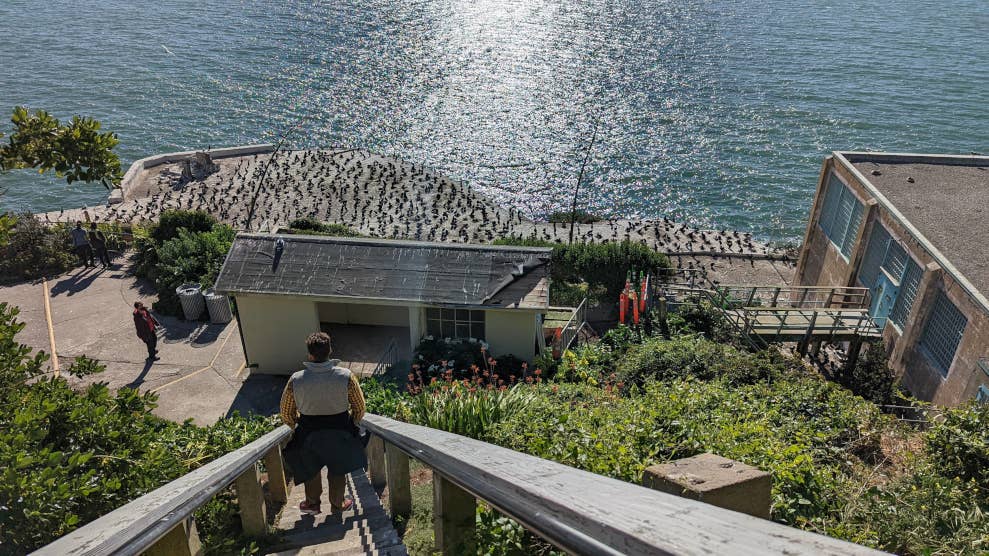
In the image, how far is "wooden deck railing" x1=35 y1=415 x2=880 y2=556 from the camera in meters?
1.82

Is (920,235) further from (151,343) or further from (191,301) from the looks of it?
(151,343)

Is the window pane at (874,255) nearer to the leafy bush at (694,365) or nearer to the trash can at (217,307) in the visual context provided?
the leafy bush at (694,365)

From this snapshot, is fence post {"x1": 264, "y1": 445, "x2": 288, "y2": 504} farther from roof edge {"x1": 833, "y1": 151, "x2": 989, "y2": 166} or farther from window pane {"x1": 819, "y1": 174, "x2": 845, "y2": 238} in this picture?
roof edge {"x1": 833, "y1": 151, "x2": 989, "y2": 166}

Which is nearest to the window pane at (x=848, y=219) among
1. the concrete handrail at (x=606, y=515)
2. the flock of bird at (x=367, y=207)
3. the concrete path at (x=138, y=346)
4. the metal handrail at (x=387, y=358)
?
the flock of bird at (x=367, y=207)

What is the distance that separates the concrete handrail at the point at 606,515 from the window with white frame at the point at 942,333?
59.1 feet

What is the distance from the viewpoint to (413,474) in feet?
32.0

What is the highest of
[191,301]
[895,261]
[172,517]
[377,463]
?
[172,517]

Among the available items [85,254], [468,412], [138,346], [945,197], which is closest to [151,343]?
[138,346]

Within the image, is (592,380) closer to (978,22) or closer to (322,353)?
(322,353)

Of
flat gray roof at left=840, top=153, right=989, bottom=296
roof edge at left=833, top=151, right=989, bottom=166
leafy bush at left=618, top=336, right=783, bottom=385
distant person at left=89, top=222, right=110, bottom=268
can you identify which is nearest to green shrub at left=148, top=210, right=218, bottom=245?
distant person at left=89, top=222, right=110, bottom=268

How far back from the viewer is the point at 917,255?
19.7 m

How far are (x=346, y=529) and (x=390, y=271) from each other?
11104mm

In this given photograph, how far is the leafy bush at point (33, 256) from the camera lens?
72.4ft

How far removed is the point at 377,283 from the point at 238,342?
4387 millimetres
